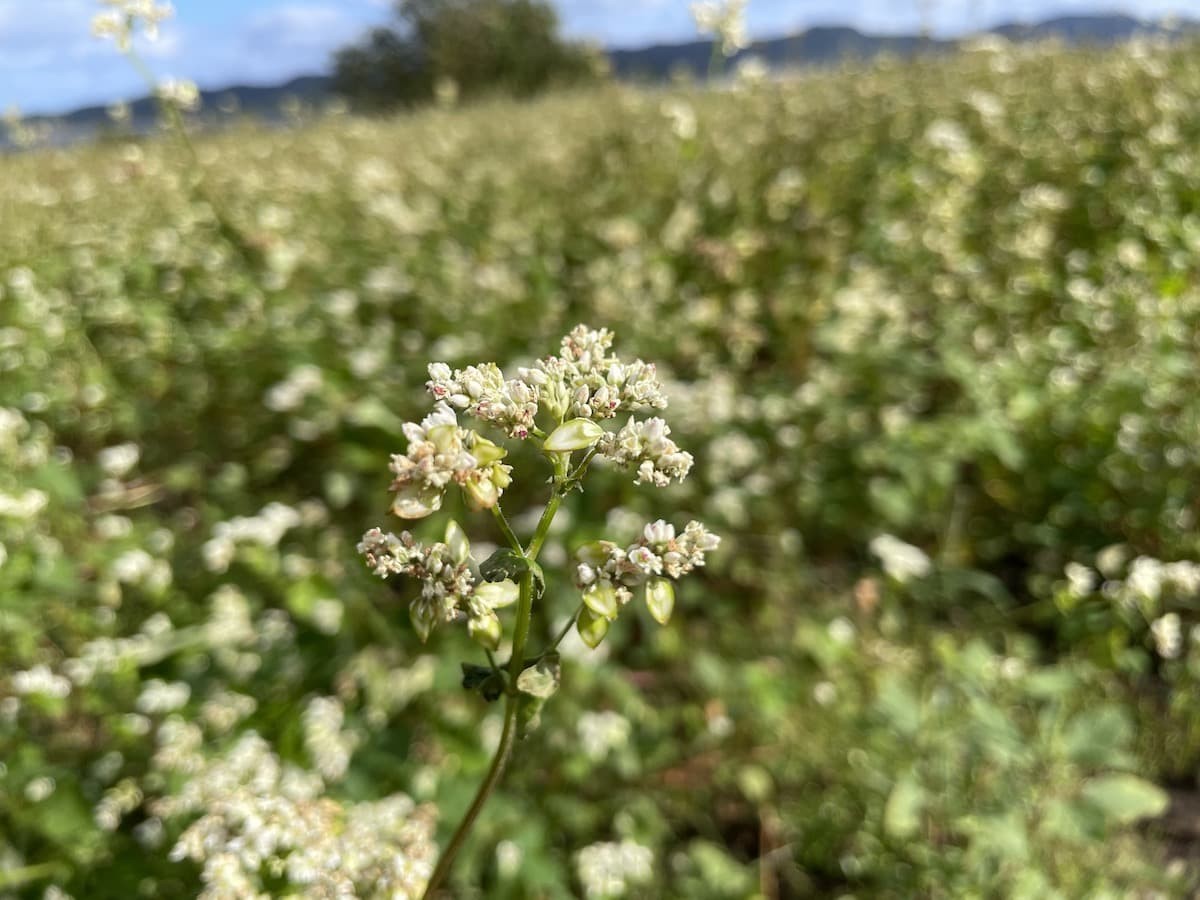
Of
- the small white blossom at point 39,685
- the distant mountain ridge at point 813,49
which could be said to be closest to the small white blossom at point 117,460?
the small white blossom at point 39,685

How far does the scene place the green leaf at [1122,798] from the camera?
1.74m

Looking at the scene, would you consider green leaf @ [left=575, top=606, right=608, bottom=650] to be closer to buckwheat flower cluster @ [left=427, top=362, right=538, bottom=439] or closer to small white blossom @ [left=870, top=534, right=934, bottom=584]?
buckwheat flower cluster @ [left=427, top=362, right=538, bottom=439]

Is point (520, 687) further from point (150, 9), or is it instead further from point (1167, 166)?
point (1167, 166)

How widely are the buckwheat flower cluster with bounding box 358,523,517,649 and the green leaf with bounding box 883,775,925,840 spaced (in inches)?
54.9

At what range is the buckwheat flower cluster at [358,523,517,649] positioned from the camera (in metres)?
0.76

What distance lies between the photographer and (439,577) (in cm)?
80

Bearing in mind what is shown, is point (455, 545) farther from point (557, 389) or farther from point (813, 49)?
point (813, 49)

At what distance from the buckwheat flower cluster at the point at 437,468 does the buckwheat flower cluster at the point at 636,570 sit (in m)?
0.13

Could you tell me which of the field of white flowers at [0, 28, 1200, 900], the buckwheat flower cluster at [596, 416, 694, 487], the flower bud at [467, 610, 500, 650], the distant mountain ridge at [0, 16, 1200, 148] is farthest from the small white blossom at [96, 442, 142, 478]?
the buckwheat flower cluster at [596, 416, 694, 487]

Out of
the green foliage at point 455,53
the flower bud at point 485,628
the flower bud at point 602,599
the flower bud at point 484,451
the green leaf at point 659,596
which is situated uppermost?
the flower bud at point 484,451

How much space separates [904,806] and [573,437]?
1511 mm

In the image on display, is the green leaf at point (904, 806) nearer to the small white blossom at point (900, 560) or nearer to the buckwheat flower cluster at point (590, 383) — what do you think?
the small white blossom at point (900, 560)

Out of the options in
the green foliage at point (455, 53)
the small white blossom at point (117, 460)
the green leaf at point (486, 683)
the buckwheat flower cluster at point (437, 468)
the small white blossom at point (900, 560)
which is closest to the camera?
the buckwheat flower cluster at point (437, 468)

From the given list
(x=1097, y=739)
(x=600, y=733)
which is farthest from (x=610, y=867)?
(x=1097, y=739)
